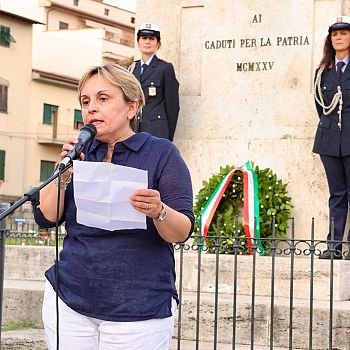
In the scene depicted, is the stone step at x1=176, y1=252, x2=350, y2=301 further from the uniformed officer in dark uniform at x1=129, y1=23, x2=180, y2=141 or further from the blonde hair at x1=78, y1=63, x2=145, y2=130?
the blonde hair at x1=78, y1=63, x2=145, y2=130

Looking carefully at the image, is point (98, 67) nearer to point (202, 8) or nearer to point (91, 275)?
point (91, 275)

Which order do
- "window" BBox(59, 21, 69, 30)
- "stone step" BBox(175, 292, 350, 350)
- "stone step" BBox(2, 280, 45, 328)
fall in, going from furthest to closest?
"window" BBox(59, 21, 69, 30) → "stone step" BBox(2, 280, 45, 328) → "stone step" BBox(175, 292, 350, 350)

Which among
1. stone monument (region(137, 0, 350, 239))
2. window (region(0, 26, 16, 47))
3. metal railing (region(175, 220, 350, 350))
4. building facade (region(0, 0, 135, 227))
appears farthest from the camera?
building facade (region(0, 0, 135, 227))

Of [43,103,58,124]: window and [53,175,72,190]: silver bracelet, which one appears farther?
[43,103,58,124]: window

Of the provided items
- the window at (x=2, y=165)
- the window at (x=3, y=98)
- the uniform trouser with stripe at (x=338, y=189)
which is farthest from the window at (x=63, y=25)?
the uniform trouser with stripe at (x=338, y=189)

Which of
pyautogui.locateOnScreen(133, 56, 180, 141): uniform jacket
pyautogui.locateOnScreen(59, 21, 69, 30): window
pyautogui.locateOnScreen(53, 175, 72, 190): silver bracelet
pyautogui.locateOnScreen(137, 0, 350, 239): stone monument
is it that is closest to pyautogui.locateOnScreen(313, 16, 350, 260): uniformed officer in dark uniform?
pyautogui.locateOnScreen(137, 0, 350, 239): stone monument

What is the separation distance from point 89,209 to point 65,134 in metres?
48.7

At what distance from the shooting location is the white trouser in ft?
12.3

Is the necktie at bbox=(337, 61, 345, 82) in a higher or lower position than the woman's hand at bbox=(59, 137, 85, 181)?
higher

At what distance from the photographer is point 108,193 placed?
11.9ft

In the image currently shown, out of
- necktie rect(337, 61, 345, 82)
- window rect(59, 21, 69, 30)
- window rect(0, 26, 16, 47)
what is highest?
window rect(59, 21, 69, 30)

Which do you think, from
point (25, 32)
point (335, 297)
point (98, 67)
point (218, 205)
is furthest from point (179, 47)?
point (25, 32)

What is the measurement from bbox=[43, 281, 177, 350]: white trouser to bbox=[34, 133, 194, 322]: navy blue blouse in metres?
0.03

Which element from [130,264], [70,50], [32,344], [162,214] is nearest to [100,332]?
[130,264]
